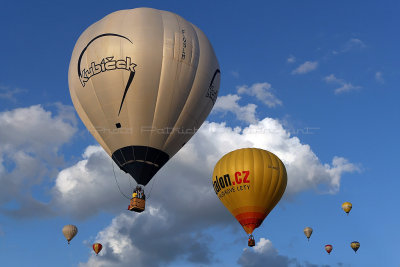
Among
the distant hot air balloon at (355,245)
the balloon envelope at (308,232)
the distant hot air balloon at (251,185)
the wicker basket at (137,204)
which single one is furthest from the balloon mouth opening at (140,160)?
the distant hot air balloon at (355,245)

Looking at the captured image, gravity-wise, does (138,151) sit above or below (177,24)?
below

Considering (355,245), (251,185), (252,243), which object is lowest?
(252,243)

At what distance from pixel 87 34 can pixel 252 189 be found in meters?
14.9

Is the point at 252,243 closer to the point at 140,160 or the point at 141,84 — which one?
the point at 140,160

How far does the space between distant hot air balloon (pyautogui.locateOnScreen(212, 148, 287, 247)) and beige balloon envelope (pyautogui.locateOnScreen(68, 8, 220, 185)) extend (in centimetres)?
643

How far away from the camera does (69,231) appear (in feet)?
152

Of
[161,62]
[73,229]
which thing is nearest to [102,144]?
[161,62]

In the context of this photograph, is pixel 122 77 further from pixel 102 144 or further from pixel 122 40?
pixel 102 144

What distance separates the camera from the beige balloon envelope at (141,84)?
104ft

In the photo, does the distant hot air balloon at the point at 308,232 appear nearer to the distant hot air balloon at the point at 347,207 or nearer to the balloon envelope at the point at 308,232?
the balloon envelope at the point at 308,232

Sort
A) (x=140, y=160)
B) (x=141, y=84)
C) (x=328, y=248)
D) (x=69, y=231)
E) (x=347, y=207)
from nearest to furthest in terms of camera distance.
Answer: (x=141, y=84)
(x=140, y=160)
(x=69, y=231)
(x=328, y=248)
(x=347, y=207)

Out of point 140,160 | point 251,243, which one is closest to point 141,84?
point 140,160

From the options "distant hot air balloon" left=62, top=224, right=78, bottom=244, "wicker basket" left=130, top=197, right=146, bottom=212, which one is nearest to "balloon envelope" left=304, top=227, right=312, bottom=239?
"distant hot air balloon" left=62, top=224, right=78, bottom=244

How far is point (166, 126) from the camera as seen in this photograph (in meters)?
32.3
